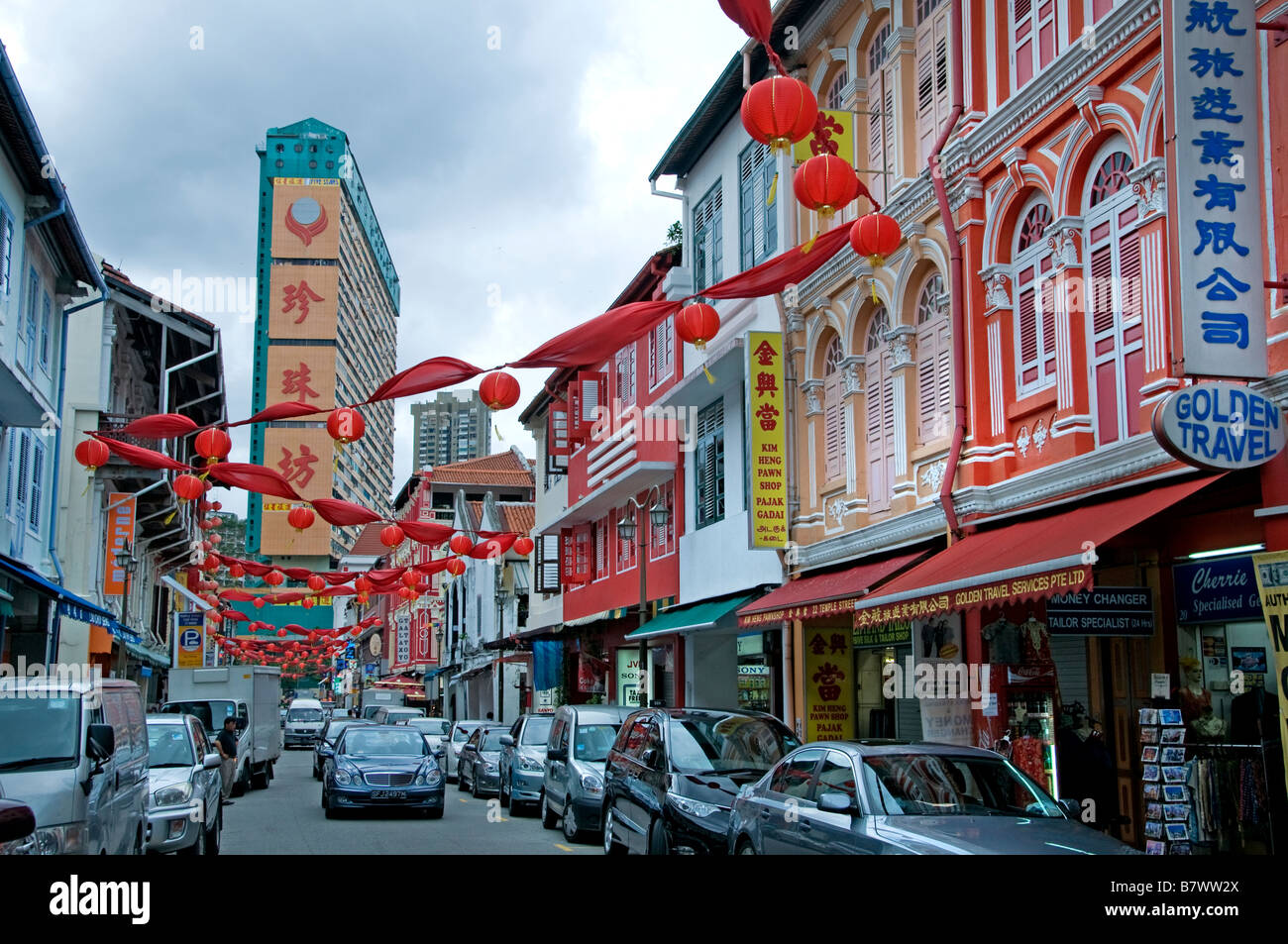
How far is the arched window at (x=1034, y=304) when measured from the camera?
14773mm

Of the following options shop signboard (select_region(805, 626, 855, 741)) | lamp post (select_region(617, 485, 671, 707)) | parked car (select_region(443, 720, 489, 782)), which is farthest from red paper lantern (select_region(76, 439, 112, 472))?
parked car (select_region(443, 720, 489, 782))

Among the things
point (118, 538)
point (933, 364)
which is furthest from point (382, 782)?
point (118, 538)

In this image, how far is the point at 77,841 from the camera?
30.6ft

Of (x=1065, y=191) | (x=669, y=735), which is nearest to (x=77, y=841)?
(x=669, y=735)

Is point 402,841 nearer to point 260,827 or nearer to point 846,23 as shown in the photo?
point 260,827

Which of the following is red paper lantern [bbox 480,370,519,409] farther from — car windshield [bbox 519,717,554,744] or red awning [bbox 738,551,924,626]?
car windshield [bbox 519,717,554,744]

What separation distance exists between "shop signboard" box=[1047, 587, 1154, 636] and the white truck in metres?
20.8

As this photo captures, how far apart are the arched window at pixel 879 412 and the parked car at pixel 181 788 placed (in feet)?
32.2

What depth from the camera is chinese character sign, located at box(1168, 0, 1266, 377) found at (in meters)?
10.8

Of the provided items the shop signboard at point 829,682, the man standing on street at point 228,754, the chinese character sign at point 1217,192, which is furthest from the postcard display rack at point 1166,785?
the man standing on street at point 228,754

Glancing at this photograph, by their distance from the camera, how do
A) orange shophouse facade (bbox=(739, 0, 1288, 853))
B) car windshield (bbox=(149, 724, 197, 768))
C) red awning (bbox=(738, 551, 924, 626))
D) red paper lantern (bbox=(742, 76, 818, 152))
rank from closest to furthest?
red paper lantern (bbox=(742, 76, 818, 152))
orange shophouse facade (bbox=(739, 0, 1288, 853))
car windshield (bbox=(149, 724, 197, 768))
red awning (bbox=(738, 551, 924, 626))

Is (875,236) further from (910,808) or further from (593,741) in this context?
(593,741)

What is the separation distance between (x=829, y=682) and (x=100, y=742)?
1370cm

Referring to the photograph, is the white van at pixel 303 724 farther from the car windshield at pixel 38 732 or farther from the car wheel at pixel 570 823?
the car windshield at pixel 38 732
